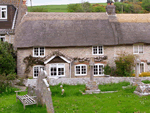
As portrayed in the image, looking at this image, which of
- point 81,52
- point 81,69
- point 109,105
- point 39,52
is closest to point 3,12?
point 39,52

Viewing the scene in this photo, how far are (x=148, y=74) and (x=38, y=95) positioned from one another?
14.2 metres

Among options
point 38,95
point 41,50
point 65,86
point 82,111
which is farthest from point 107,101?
point 41,50

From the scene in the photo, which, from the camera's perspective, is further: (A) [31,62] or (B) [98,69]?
(B) [98,69]

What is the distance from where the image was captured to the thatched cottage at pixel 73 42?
2181cm

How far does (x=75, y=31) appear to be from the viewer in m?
23.3

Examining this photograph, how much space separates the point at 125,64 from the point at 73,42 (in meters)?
6.14

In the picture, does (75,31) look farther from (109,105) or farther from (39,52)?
(109,105)

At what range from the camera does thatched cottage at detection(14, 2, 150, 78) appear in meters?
21.8

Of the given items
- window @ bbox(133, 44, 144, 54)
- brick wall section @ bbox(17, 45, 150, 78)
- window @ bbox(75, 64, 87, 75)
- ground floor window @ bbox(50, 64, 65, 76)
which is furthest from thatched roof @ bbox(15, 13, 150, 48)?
Answer: window @ bbox(75, 64, 87, 75)

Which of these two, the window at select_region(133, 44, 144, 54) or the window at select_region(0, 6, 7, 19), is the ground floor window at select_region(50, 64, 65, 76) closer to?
the window at select_region(0, 6, 7, 19)

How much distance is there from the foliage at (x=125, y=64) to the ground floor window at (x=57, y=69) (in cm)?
596

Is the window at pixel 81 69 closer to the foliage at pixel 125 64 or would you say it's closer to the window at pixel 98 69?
the window at pixel 98 69

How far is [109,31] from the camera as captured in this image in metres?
23.7

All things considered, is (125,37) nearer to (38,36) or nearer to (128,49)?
(128,49)
